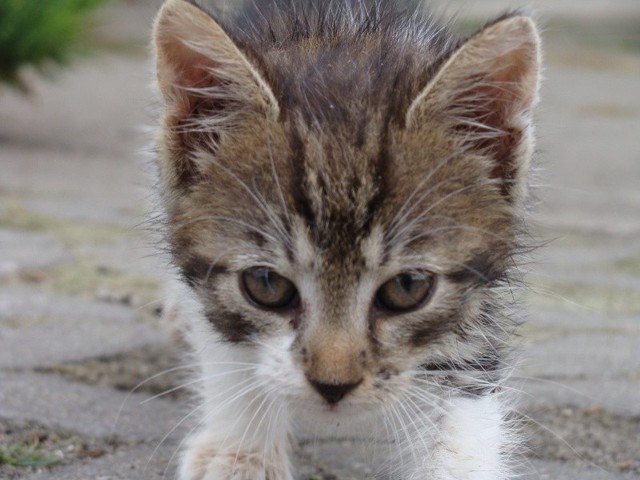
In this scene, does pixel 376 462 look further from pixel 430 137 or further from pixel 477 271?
pixel 430 137

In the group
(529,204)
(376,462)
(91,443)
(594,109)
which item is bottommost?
(594,109)

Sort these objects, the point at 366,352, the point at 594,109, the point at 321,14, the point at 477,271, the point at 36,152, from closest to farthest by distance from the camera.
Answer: the point at 366,352 < the point at 477,271 < the point at 321,14 < the point at 36,152 < the point at 594,109

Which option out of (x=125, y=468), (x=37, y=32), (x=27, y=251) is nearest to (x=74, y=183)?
(x=37, y=32)

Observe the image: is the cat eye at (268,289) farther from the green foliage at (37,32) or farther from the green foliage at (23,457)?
the green foliage at (37,32)

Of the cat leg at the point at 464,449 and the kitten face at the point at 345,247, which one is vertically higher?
the kitten face at the point at 345,247

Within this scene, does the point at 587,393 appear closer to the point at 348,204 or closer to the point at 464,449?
the point at 464,449

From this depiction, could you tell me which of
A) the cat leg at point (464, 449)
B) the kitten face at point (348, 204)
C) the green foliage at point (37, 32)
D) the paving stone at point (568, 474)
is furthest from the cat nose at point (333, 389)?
the green foliage at point (37, 32)

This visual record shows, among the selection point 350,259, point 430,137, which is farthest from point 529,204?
point 350,259
